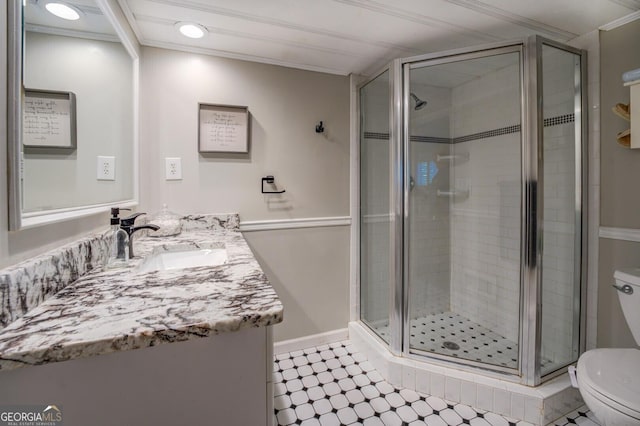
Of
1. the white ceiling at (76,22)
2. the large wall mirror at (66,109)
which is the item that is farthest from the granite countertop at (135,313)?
the white ceiling at (76,22)

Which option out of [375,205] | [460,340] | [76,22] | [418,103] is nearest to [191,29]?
[76,22]

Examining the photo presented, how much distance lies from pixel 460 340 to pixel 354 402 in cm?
89

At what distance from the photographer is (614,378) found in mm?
1064

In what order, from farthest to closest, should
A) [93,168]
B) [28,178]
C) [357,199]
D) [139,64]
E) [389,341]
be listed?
[357,199] < [389,341] < [139,64] < [93,168] < [28,178]

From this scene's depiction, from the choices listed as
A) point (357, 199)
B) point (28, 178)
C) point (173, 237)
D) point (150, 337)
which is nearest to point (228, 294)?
point (150, 337)

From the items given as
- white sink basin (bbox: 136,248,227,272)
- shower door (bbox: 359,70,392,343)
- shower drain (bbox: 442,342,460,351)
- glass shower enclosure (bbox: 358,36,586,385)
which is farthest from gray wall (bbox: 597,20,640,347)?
white sink basin (bbox: 136,248,227,272)

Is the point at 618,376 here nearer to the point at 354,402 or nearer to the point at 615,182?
the point at 615,182

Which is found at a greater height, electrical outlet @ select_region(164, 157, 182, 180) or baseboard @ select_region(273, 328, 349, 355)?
electrical outlet @ select_region(164, 157, 182, 180)

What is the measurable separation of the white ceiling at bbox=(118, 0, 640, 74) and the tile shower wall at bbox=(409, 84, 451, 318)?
349 mm

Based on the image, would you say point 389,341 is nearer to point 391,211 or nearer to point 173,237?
point 391,211

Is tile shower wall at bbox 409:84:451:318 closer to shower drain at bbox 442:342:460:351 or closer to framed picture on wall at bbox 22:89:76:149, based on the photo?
shower drain at bbox 442:342:460:351

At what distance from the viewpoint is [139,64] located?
158 centimetres

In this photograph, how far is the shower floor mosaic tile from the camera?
5.26 ft

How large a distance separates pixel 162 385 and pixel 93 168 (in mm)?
924
